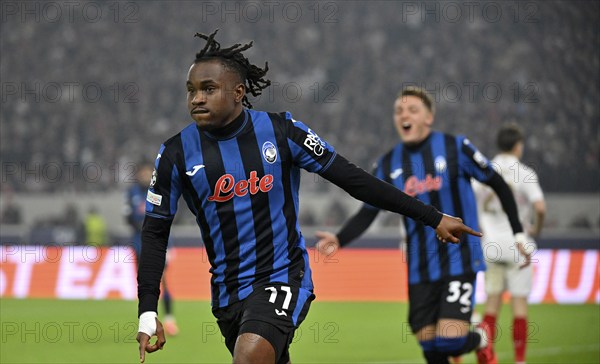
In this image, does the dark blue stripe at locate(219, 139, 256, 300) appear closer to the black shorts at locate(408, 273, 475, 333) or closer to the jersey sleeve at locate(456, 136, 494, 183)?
the black shorts at locate(408, 273, 475, 333)

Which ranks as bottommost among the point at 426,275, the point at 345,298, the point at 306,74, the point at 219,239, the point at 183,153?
the point at 345,298

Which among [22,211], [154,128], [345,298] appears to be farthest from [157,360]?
[154,128]

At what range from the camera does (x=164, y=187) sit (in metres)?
4.57

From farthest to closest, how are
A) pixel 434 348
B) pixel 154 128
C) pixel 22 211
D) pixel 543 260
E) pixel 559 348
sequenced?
pixel 154 128 < pixel 22 211 < pixel 543 260 < pixel 559 348 < pixel 434 348

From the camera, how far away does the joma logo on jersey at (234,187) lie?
15.0 ft

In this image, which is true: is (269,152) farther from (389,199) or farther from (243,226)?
(389,199)

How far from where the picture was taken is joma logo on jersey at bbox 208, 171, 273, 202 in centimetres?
456

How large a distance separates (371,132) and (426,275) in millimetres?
15929

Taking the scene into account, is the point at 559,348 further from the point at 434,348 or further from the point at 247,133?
the point at 247,133

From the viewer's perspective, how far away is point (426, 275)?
21.1 feet

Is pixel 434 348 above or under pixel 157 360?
above

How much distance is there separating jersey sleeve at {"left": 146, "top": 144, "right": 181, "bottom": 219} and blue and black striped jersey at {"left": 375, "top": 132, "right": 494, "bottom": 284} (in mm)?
2362

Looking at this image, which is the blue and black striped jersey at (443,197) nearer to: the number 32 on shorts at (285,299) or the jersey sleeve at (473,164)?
the jersey sleeve at (473,164)

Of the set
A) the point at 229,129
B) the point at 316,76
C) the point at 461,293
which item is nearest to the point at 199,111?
the point at 229,129
